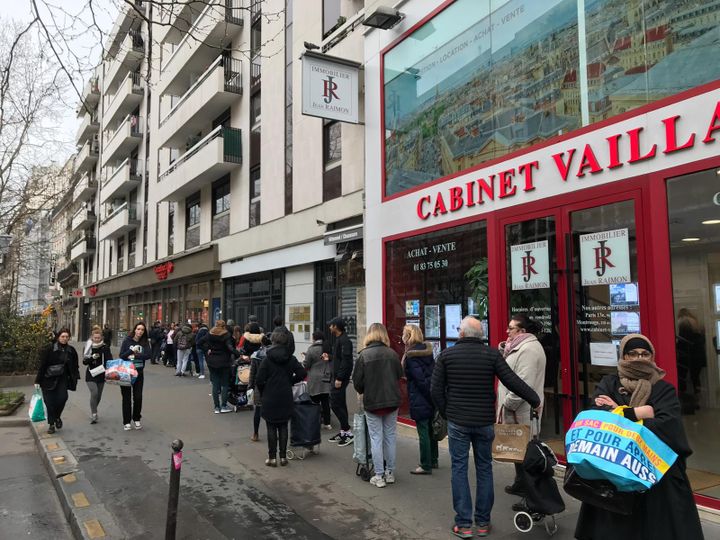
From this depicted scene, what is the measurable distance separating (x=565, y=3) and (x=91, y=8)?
5.19 metres

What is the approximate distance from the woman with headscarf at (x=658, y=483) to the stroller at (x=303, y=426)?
4178mm

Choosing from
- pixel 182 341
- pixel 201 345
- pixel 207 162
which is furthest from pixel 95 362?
pixel 207 162

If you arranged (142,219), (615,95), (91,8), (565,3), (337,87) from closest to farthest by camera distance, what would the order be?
1. (91,8)
2. (615,95)
3. (565,3)
4. (337,87)
5. (142,219)

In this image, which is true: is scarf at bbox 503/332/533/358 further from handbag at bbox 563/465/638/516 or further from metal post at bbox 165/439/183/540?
metal post at bbox 165/439/183/540

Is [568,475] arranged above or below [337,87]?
below

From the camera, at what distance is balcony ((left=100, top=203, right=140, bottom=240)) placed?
30.6m

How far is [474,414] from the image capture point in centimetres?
444

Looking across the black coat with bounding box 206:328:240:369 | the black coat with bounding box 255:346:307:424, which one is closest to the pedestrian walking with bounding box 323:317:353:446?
the black coat with bounding box 255:346:307:424

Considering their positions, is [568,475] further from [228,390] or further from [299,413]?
[228,390]

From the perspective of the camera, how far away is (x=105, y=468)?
6555 millimetres

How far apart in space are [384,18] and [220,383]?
720 centimetres

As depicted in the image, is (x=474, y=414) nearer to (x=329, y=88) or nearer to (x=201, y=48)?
(x=329, y=88)

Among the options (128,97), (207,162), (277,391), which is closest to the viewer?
(277,391)

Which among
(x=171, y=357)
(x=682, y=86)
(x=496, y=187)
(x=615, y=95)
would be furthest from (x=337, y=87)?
(x=171, y=357)
